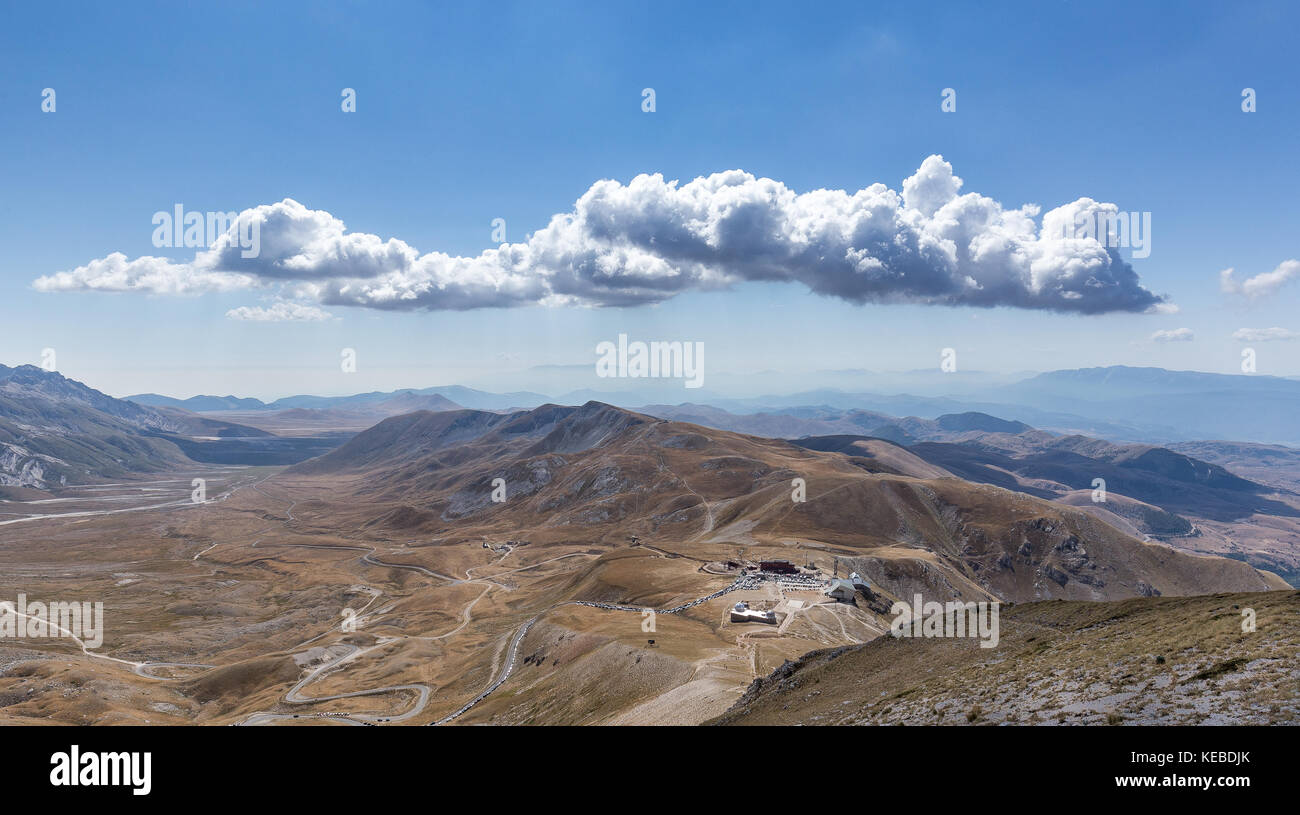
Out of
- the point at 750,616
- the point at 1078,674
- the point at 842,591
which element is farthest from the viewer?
the point at 842,591

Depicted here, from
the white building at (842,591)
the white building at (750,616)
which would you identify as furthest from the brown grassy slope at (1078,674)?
the white building at (842,591)

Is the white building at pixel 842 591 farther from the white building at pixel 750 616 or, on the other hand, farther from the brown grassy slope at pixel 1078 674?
the brown grassy slope at pixel 1078 674

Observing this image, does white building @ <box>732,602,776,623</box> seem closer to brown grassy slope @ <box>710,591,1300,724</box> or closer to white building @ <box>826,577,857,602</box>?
white building @ <box>826,577,857,602</box>

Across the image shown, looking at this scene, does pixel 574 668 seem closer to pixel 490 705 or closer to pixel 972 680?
pixel 490 705

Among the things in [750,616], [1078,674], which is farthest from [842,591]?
[1078,674]

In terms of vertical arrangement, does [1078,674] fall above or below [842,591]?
above

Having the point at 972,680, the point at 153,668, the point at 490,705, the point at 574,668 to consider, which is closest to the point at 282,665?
the point at 153,668

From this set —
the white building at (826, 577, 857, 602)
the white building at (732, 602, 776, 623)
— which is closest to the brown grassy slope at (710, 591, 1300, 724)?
the white building at (732, 602, 776, 623)

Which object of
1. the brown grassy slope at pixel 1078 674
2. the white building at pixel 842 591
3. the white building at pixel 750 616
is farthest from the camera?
the white building at pixel 842 591

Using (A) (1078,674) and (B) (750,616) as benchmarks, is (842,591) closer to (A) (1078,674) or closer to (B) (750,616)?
(B) (750,616)
